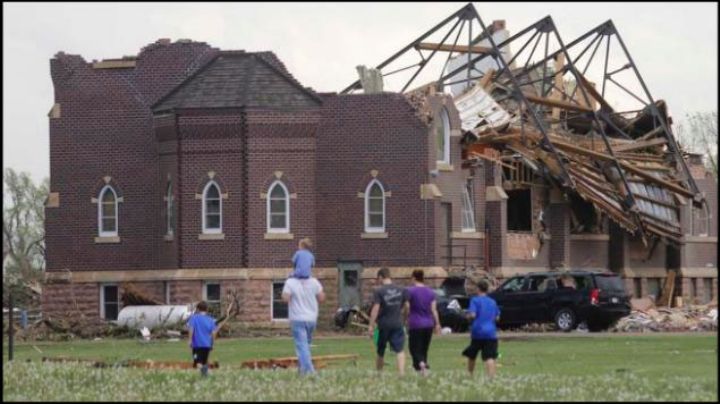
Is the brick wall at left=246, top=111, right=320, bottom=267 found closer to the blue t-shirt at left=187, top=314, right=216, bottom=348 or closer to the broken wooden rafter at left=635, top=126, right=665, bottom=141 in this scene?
the broken wooden rafter at left=635, top=126, right=665, bottom=141

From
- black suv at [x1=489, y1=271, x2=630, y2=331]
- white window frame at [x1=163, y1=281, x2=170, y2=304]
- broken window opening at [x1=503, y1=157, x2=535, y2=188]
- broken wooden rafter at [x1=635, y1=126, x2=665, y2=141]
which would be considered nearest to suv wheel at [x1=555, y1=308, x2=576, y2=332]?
black suv at [x1=489, y1=271, x2=630, y2=331]

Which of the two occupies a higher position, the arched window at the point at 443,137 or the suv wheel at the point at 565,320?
the arched window at the point at 443,137

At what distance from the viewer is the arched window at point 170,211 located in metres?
55.2

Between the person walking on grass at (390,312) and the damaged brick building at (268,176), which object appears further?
the damaged brick building at (268,176)

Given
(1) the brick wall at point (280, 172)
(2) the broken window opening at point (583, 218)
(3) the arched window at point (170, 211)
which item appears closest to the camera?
(1) the brick wall at point (280, 172)

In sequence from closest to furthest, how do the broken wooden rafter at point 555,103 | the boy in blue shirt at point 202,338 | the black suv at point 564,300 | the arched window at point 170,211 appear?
the boy in blue shirt at point 202,338
the black suv at point 564,300
the arched window at point 170,211
the broken wooden rafter at point 555,103

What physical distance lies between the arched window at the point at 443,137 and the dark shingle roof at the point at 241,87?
358 centimetres

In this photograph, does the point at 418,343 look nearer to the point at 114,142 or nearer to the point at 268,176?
the point at 268,176

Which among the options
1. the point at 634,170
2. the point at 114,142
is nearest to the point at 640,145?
the point at 634,170

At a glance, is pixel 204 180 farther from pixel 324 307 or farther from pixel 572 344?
pixel 572 344

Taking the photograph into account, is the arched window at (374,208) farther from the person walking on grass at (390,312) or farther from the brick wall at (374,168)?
the person walking on grass at (390,312)

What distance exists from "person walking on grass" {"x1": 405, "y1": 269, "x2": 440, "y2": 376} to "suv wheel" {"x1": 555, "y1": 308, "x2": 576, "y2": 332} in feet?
68.7

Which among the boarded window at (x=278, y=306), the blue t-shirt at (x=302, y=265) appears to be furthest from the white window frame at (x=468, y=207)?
the blue t-shirt at (x=302, y=265)

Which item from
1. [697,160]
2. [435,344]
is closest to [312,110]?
[435,344]
